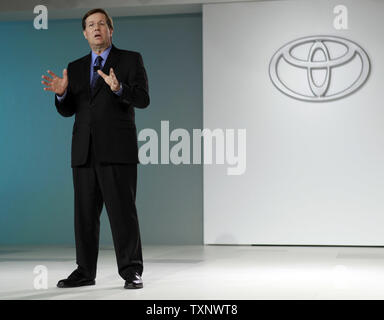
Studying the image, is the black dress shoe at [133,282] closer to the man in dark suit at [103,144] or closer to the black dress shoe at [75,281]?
the man in dark suit at [103,144]

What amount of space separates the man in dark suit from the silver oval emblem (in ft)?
10.7

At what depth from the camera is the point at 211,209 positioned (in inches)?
271

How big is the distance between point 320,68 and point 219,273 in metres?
2.97

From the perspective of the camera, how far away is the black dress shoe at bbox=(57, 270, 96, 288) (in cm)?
372

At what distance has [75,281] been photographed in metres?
3.74

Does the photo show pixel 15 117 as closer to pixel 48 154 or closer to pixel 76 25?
pixel 48 154

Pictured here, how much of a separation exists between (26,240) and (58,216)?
0.44 m

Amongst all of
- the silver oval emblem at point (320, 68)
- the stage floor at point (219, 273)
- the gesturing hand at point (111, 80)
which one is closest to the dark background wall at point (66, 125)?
the stage floor at point (219, 273)

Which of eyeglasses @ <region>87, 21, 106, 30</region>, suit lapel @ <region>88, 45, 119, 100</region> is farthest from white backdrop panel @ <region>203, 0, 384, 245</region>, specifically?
eyeglasses @ <region>87, 21, 106, 30</region>

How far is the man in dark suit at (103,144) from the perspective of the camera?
363cm

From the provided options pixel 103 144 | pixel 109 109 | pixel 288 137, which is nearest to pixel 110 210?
pixel 103 144

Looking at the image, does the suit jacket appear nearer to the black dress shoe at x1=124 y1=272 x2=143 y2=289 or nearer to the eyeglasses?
the eyeglasses

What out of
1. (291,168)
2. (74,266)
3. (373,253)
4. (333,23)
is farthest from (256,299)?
(333,23)

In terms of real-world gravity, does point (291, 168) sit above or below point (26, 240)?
above
